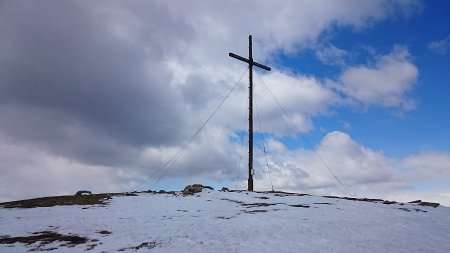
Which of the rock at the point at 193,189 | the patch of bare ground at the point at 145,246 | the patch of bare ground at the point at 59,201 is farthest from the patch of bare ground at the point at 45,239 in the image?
the rock at the point at 193,189

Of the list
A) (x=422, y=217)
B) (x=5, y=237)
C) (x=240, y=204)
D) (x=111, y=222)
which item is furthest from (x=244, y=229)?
(x=422, y=217)

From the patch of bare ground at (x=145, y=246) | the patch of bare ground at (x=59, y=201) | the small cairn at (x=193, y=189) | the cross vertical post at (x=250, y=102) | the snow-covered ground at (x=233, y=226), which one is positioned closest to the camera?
the patch of bare ground at (x=145, y=246)

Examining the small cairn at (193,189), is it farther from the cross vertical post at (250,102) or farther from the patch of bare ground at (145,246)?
the patch of bare ground at (145,246)

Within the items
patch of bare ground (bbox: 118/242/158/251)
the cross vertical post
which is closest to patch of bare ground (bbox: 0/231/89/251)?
patch of bare ground (bbox: 118/242/158/251)

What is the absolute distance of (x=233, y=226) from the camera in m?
18.3

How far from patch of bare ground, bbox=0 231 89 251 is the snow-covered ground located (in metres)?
0.26

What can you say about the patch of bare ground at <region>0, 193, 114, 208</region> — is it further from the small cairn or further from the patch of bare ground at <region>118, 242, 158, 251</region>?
the patch of bare ground at <region>118, 242, 158, 251</region>

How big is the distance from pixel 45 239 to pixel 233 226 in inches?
331

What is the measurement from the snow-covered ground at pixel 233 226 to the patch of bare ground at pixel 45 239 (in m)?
0.26

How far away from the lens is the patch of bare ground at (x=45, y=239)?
15156 millimetres

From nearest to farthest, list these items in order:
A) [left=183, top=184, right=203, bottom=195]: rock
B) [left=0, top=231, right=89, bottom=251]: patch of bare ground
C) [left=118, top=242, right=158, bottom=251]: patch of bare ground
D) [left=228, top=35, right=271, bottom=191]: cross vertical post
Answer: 1. [left=118, top=242, right=158, bottom=251]: patch of bare ground
2. [left=0, top=231, right=89, bottom=251]: patch of bare ground
3. [left=183, top=184, right=203, bottom=195]: rock
4. [left=228, top=35, right=271, bottom=191]: cross vertical post

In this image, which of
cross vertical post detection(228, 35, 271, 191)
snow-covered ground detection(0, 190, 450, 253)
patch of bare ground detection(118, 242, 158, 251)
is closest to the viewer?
patch of bare ground detection(118, 242, 158, 251)

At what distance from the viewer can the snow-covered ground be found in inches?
583

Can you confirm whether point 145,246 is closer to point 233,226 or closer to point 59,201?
point 233,226
